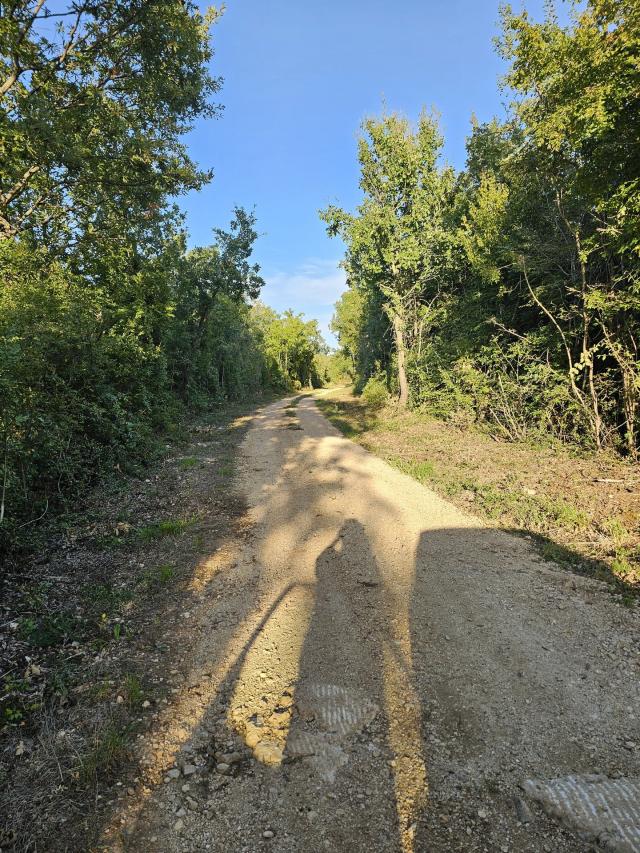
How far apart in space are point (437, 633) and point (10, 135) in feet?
30.4

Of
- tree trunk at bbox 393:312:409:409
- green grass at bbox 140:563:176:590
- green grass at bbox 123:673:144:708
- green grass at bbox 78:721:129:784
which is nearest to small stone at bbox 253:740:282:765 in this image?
green grass at bbox 78:721:129:784

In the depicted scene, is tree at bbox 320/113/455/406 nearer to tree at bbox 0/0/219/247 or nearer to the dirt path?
tree at bbox 0/0/219/247

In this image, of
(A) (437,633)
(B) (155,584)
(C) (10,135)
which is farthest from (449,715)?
(C) (10,135)

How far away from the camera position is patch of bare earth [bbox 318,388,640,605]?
5457mm

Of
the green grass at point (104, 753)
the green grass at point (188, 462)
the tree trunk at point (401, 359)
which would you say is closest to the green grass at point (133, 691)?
the green grass at point (104, 753)

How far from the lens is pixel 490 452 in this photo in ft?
33.6

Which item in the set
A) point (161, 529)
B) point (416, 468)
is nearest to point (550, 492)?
point (416, 468)

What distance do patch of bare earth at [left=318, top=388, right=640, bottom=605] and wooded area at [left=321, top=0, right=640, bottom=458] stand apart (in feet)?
2.86

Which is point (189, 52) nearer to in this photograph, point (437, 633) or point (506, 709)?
point (437, 633)

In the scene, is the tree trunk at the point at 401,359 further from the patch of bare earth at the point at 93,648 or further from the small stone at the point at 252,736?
the small stone at the point at 252,736

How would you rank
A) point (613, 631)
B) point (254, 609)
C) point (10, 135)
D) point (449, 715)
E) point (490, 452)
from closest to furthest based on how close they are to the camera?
point (449, 715), point (613, 631), point (254, 609), point (10, 135), point (490, 452)

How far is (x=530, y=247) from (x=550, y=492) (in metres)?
6.07

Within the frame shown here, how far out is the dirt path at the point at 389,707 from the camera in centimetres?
237

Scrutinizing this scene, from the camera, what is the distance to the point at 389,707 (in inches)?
125
